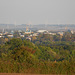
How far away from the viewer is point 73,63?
6.09 m

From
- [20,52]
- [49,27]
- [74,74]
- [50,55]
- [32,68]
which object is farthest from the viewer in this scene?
[49,27]

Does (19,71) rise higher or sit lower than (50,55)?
higher

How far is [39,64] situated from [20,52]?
3144 millimetres

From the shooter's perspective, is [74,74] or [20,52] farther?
[20,52]

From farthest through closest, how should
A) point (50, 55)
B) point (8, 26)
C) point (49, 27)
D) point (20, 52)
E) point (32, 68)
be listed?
point (49, 27) < point (8, 26) < point (50, 55) < point (20, 52) < point (32, 68)

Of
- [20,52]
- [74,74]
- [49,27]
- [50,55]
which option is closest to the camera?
[74,74]

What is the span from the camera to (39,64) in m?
6.12

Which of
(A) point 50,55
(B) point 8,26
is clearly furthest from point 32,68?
(B) point 8,26

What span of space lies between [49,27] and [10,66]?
267ft

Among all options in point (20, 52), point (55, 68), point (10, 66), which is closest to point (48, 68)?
point (55, 68)

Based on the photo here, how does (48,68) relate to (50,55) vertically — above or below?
above

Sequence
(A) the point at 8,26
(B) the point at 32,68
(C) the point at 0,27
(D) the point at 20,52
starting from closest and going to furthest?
1. (B) the point at 32,68
2. (D) the point at 20,52
3. (C) the point at 0,27
4. (A) the point at 8,26

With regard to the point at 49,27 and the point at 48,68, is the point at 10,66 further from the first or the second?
the point at 49,27

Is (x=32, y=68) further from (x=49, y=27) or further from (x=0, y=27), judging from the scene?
(x=49, y=27)
